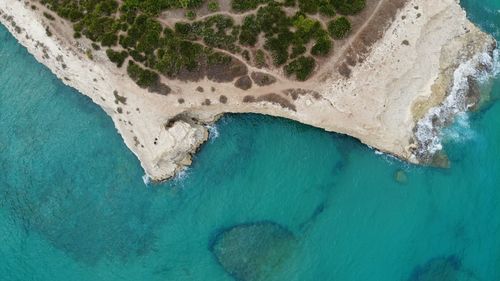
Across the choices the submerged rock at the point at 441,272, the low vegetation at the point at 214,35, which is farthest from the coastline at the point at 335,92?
the submerged rock at the point at 441,272

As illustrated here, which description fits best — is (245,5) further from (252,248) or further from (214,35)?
(252,248)

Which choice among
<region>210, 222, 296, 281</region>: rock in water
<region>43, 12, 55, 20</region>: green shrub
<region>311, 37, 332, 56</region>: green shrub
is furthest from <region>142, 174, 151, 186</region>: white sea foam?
<region>311, 37, 332, 56</region>: green shrub

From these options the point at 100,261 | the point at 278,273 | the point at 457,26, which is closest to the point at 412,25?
the point at 457,26

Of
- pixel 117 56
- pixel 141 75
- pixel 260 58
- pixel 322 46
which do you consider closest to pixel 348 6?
pixel 322 46

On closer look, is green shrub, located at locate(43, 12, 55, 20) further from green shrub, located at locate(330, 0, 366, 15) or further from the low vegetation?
green shrub, located at locate(330, 0, 366, 15)

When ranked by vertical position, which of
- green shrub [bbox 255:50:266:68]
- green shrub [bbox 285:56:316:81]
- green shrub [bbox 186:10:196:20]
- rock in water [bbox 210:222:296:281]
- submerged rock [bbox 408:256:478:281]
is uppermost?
green shrub [bbox 285:56:316:81]

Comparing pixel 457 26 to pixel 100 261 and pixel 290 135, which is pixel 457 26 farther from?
pixel 100 261

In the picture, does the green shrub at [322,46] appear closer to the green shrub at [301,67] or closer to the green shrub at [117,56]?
the green shrub at [301,67]
